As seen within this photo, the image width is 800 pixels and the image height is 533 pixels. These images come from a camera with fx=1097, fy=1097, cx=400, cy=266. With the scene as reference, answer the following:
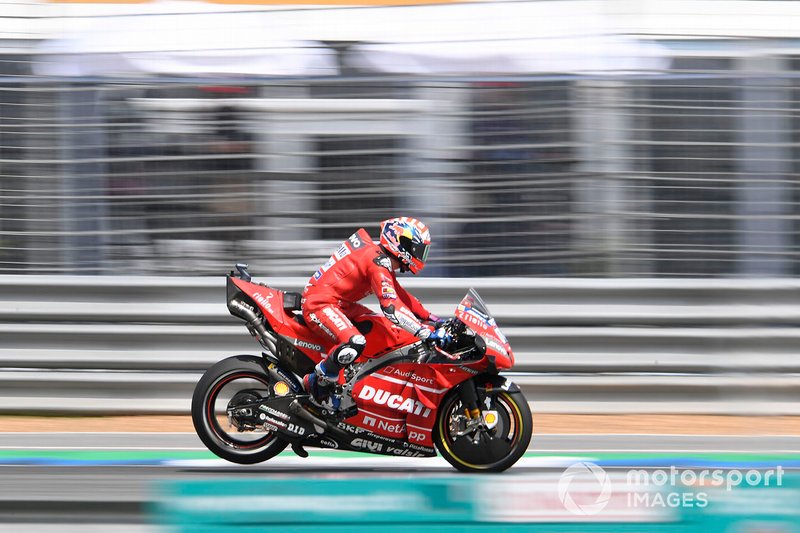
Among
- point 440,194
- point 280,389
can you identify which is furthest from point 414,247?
point 440,194

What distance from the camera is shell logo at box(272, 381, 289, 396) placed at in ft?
21.4

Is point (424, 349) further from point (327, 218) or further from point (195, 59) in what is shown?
point (195, 59)

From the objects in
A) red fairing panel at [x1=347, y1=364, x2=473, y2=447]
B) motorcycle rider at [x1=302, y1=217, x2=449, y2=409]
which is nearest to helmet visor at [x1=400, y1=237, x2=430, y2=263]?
motorcycle rider at [x1=302, y1=217, x2=449, y2=409]

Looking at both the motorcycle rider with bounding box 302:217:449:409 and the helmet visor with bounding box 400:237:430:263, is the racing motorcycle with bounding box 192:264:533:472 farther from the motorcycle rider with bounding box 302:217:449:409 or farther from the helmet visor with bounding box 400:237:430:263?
the helmet visor with bounding box 400:237:430:263

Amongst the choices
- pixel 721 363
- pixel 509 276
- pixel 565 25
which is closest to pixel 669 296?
pixel 721 363

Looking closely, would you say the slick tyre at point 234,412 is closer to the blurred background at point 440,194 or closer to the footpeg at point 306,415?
the footpeg at point 306,415

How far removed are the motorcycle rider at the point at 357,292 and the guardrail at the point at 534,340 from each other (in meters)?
1.72

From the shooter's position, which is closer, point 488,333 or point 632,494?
point 632,494

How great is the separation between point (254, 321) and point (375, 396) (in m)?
0.87

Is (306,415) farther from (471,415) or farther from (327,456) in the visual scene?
(471,415)

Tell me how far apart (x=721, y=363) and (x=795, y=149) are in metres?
1.68

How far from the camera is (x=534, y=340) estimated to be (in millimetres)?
8320

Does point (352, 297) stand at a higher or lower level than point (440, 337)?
higher

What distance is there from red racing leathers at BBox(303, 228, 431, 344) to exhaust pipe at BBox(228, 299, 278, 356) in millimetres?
267
